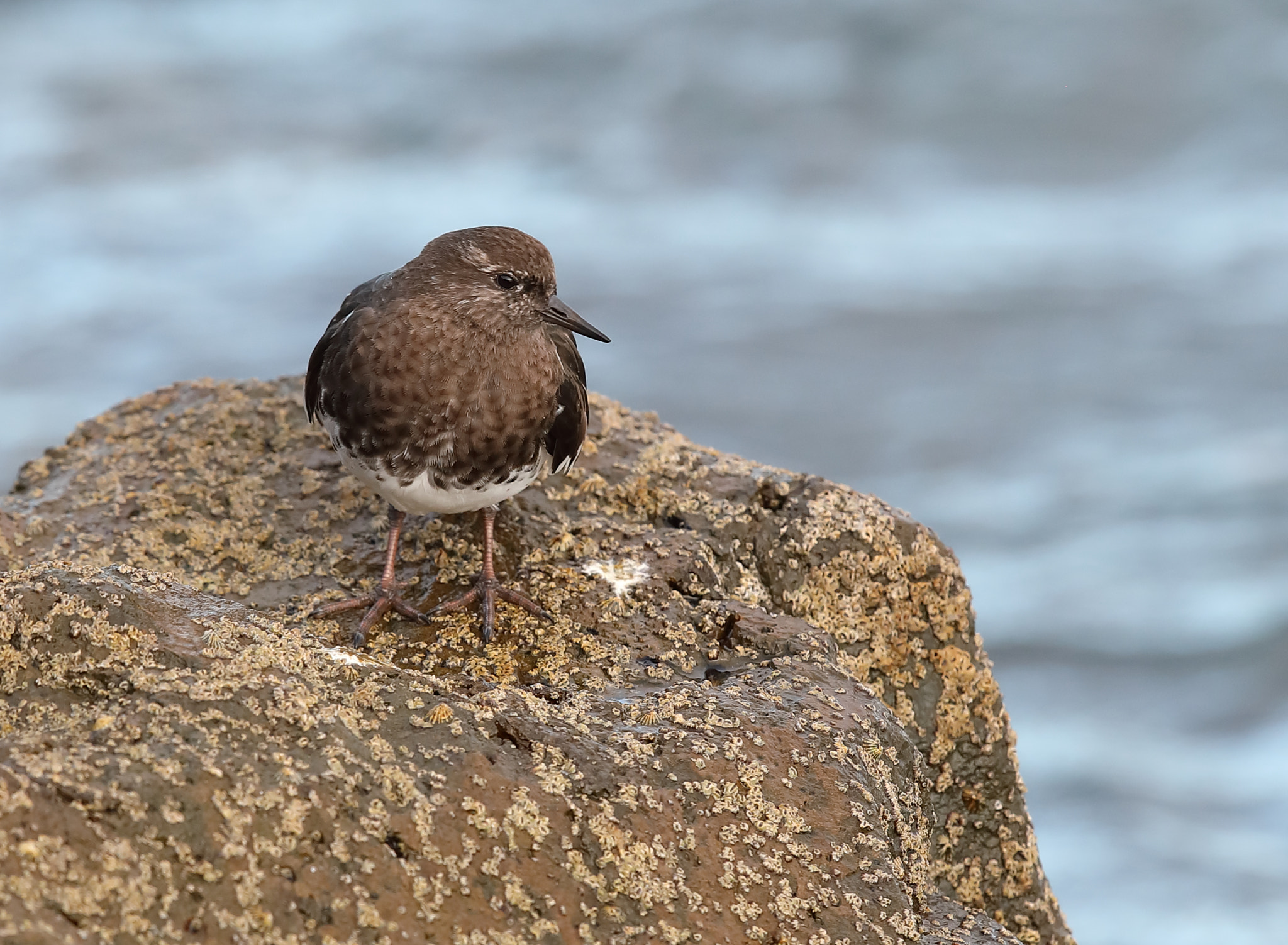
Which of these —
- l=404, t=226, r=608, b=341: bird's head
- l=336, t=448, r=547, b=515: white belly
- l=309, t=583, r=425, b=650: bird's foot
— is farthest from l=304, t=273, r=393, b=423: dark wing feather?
l=309, t=583, r=425, b=650: bird's foot

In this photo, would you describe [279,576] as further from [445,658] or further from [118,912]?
[118,912]

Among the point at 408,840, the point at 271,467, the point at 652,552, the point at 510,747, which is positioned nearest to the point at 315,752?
the point at 408,840

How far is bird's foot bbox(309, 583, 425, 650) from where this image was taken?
354 centimetres

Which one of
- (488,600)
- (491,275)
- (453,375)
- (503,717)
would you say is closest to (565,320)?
(491,275)

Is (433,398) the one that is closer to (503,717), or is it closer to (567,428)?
(567,428)

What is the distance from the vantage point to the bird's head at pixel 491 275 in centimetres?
396

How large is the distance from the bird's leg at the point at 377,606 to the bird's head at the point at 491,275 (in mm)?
844

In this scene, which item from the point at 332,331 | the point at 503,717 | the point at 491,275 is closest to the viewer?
the point at 503,717

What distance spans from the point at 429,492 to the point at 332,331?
29.9 inches

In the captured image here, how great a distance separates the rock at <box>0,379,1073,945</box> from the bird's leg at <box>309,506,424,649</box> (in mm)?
75

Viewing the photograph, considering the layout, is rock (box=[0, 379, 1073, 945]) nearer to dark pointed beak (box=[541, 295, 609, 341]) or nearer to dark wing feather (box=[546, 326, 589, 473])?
dark wing feather (box=[546, 326, 589, 473])

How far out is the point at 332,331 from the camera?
4.12 meters

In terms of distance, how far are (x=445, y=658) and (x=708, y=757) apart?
943 mm

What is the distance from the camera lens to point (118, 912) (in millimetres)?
1909
